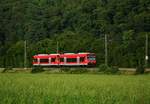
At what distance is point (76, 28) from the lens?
90750 mm

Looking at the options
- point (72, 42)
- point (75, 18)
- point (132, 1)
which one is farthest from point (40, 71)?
point (75, 18)

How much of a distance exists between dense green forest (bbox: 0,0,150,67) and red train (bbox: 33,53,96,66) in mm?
4576

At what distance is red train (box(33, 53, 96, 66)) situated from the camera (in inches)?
2159

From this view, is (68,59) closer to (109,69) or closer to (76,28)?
(109,69)

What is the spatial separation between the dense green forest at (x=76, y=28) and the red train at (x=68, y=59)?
458 cm

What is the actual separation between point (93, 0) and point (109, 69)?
165ft

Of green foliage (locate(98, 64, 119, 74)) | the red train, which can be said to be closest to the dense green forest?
the red train

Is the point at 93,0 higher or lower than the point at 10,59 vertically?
higher

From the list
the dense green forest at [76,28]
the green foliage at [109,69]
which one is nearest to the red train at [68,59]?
the dense green forest at [76,28]

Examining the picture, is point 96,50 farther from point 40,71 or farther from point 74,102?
point 74,102

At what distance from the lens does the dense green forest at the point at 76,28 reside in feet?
208

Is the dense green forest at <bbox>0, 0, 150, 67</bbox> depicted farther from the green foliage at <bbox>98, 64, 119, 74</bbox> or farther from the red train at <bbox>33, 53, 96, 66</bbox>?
the green foliage at <bbox>98, 64, 119, 74</bbox>

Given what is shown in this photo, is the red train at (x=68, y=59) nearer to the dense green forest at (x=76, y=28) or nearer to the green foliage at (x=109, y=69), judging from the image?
the dense green forest at (x=76, y=28)

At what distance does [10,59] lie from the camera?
73000 millimetres
